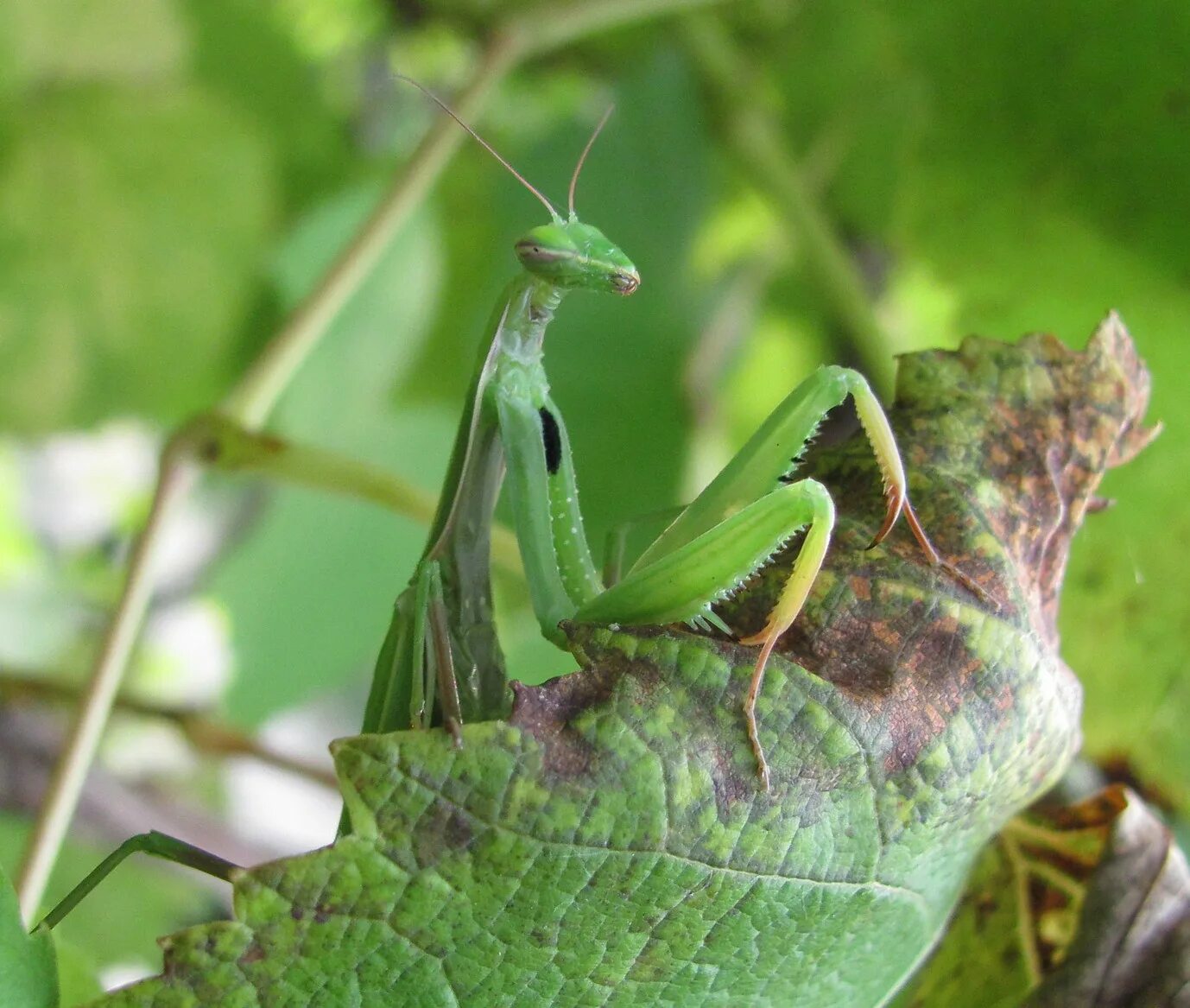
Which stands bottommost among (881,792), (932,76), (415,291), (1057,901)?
(1057,901)

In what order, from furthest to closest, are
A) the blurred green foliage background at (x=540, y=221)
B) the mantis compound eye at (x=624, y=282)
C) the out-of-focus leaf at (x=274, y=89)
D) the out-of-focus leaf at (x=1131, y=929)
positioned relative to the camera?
the out-of-focus leaf at (x=274, y=89) < the blurred green foliage background at (x=540, y=221) < the mantis compound eye at (x=624, y=282) < the out-of-focus leaf at (x=1131, y=929)

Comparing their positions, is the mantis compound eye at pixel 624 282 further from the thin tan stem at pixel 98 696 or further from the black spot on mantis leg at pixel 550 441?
the thin tan stem at pixel 98 696

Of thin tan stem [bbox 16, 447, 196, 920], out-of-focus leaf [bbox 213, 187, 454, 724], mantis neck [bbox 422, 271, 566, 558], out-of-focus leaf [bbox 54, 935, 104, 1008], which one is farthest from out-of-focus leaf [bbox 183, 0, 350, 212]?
out-of-focus leaf [bbox 54, 935, 104, 1008]

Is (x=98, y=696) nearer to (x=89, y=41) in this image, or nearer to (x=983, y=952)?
(x=983, y=952)

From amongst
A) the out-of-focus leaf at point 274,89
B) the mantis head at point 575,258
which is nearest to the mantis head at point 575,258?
the mantis head at point 575,258

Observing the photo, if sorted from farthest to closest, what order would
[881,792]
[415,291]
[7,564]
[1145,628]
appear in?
[7,564] → [415,291] → [1145,628] → [881,792]

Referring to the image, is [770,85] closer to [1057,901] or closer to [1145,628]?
[1145,628]

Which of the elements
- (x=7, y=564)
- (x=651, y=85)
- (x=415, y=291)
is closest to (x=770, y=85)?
(x=651, y=85)
